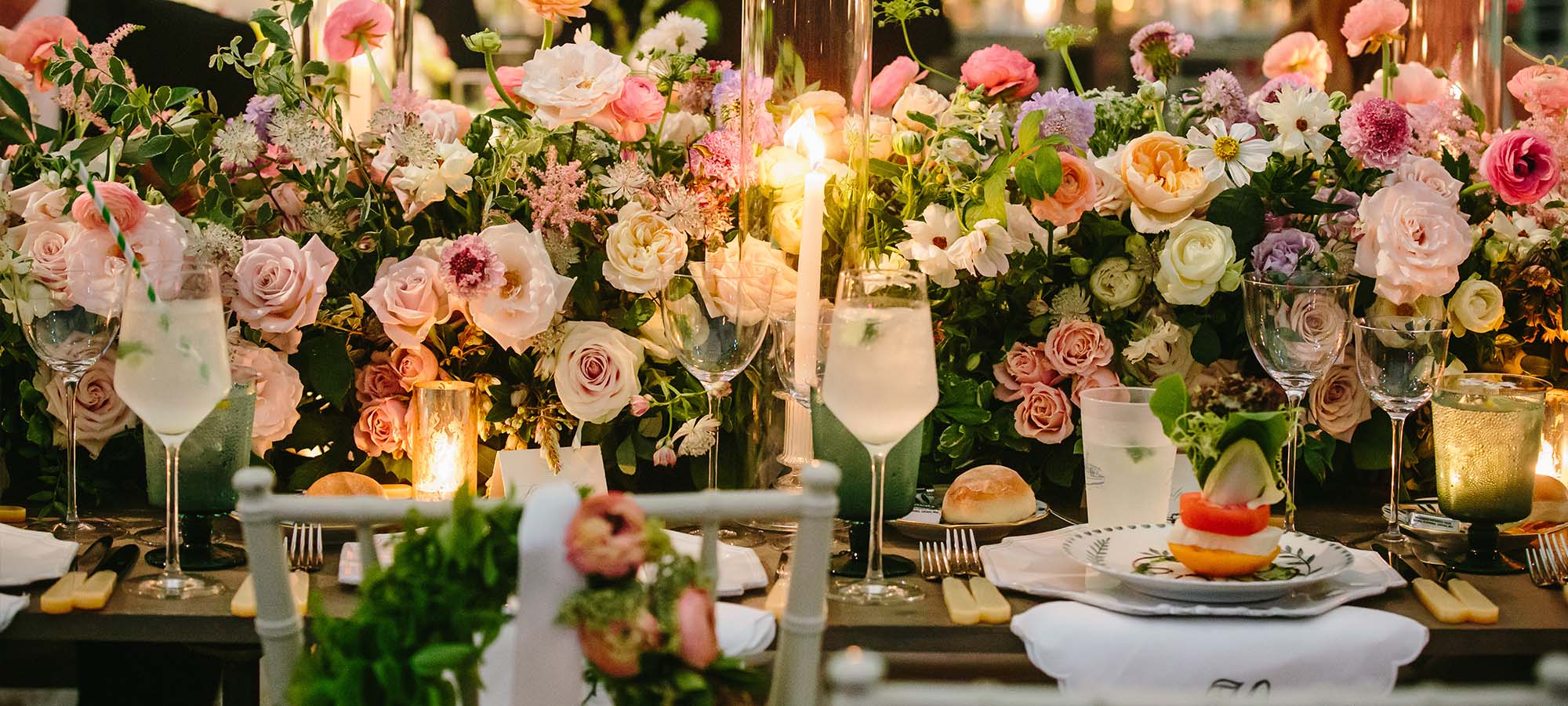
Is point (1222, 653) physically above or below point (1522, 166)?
below

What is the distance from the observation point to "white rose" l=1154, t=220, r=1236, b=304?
141cm

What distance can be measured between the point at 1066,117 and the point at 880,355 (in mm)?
554

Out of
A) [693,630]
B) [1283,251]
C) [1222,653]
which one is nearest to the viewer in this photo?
[693,630]

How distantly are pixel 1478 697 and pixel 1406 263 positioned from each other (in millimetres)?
899

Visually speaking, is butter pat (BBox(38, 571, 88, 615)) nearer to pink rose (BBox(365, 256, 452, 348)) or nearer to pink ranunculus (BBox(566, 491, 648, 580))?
pink rose (BBox(365, 256, 452, 348))

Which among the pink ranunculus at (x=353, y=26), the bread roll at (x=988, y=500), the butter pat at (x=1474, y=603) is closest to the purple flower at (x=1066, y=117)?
the bread roll at (x=988, y=500)

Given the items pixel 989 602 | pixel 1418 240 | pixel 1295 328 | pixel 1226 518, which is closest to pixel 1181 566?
pixel 1226 518

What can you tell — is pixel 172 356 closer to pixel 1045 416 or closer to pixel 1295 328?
pixel 1045 416

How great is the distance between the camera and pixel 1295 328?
4.18 feet

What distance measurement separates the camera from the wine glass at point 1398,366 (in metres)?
1.26

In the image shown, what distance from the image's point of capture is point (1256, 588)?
1.04m

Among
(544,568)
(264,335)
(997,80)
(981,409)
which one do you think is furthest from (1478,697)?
(264,335)

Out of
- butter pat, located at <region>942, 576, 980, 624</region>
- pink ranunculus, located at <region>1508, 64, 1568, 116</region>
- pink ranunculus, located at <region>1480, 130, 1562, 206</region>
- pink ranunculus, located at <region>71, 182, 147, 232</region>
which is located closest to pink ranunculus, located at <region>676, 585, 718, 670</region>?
butter pat, located at <region>942, 576, 980, 624</region>

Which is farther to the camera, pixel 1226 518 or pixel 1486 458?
pixel 1486 458
